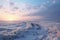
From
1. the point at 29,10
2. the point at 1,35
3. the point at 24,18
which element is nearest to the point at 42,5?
the point at 29,10

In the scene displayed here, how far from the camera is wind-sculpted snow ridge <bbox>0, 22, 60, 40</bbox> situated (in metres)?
1.51

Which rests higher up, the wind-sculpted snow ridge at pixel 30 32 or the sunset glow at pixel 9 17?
the sunset glow at pixel 9 17

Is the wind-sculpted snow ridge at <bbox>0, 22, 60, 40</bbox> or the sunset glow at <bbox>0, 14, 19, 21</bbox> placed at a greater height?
the sunset glow at <bbox>0, 14, 19, 21</bbox>

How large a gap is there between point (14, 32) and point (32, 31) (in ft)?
0.74

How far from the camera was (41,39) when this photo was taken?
1521 millimetres

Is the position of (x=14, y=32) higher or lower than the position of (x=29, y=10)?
lower

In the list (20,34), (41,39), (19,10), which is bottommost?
(41,39)

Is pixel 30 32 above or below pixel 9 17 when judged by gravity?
below

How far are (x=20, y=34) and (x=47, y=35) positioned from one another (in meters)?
0.34

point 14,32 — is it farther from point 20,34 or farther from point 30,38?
point 30,38

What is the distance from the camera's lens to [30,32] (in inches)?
60.2

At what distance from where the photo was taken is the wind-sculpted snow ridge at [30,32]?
151cm

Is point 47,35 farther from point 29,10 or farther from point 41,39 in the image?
point 29,10

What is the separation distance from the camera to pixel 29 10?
1.57 m
